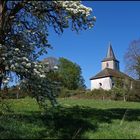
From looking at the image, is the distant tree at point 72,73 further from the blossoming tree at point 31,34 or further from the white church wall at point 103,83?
the blossoming tree at point 31,34

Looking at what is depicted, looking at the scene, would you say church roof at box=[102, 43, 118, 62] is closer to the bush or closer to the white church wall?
the white church wall

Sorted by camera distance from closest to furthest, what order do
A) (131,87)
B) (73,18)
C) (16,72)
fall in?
(16,72), (73,18), (131,87)

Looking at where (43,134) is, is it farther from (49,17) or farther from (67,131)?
(49,17)

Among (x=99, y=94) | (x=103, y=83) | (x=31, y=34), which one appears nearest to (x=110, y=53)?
(x=103, y=83)

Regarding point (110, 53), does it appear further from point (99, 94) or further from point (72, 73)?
point (99, 94)

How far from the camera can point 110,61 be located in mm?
186375

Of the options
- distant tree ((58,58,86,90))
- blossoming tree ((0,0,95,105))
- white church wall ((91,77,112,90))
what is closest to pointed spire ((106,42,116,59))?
white church wall ((91,77,112,90))

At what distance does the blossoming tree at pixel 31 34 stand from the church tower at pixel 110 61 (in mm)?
164421

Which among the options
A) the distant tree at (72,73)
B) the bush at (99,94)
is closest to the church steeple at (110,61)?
the distant tree at (72,73)

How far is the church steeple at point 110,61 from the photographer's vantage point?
18562cm

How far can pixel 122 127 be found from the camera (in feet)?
62.5

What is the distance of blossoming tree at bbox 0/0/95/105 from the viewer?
1667 centimetres

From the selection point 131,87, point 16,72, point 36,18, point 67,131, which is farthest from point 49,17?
point 131,87

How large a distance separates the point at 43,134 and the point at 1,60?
3396 millimetres
